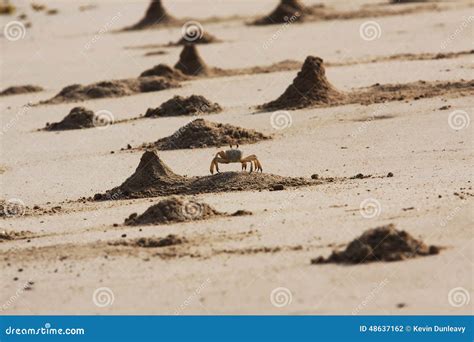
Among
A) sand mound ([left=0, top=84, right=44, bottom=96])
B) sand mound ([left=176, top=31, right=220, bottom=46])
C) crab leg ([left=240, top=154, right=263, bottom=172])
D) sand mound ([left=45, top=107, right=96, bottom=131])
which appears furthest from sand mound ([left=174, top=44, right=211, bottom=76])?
crab leg ([left=240, top=154, right=263, bottom=172])

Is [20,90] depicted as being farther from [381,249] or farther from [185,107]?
[381,249]

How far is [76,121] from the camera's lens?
21703 mm

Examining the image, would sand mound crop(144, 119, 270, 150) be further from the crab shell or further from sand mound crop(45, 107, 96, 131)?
the crab shell

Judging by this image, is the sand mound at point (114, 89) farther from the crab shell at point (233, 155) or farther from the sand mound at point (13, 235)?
the sand mound at point (13, 235)

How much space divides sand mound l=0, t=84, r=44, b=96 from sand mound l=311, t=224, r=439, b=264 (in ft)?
48.4

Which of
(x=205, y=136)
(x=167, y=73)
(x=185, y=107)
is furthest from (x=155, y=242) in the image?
(x=167, y=73)

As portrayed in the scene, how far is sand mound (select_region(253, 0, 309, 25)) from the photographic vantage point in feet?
113

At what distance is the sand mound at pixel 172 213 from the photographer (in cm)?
1430

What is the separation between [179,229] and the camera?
1402 cm

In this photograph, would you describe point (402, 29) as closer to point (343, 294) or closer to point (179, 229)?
point (179, 229)

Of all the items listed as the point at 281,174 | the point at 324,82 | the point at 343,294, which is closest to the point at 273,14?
the point at 324,82

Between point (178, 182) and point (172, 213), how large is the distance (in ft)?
5.61

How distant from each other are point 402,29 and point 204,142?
43.6 ft

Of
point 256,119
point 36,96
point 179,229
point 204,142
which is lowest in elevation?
point 179,229
